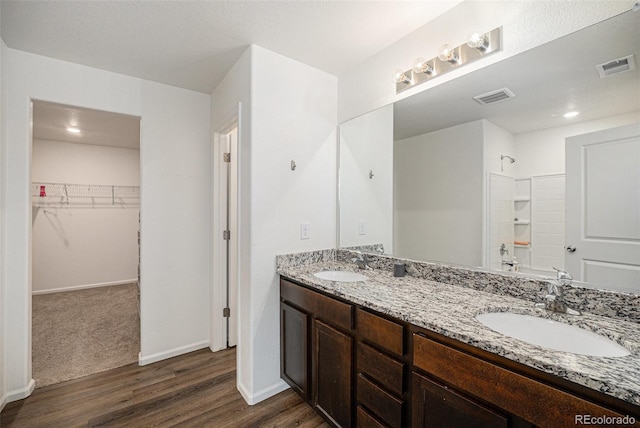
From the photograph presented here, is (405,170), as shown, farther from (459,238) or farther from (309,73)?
(309,73)

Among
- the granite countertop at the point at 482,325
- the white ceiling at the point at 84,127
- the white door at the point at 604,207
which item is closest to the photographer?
the granite countertop at the point at 482,325

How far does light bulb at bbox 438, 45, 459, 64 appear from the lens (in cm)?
159

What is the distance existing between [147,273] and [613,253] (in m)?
3.07

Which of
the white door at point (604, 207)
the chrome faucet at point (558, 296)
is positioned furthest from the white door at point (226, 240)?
the white door at point (604, 207)

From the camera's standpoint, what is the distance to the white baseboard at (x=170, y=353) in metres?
2.46

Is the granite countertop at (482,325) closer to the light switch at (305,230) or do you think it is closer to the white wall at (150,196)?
the light switch at (305,230)

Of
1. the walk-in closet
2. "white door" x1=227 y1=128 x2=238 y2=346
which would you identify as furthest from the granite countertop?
the walk-in closet

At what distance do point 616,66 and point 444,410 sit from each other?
60.1 inches

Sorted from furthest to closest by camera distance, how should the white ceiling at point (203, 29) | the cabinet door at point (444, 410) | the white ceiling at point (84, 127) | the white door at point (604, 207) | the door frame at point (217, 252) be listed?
1. the white ceiling at point (84, 127)
2. the door frame at point (217, 252)
3. the white ceiling at point (203, 29)
4. the white door at point (604, 207)
5. the cabinet door at point (444, 410)

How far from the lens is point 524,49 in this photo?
136cm

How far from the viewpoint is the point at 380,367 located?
131cm

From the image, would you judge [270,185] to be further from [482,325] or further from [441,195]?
[482,325]

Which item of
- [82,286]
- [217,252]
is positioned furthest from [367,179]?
[82,286]

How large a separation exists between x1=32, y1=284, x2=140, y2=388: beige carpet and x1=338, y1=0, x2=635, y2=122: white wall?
301cm
